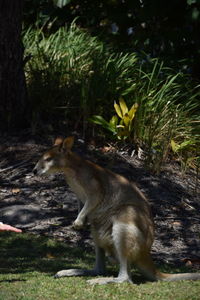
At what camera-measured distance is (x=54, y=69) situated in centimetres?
1164

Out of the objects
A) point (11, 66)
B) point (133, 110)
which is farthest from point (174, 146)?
point (11, 66)

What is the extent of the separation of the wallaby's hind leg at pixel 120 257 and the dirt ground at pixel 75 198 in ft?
5.06

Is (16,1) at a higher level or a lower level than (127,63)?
higher

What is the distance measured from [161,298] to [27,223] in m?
2.92

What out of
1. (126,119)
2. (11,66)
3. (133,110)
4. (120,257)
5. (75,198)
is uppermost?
(11,66)

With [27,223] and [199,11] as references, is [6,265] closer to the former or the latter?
[27,223]

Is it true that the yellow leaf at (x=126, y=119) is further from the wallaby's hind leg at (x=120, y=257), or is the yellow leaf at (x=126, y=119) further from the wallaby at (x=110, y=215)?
the wallaby's hind leg at (x=120, y=257)

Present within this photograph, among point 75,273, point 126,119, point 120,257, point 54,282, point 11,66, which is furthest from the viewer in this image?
point 126,119

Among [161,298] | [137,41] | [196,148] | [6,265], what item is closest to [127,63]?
[137,41]

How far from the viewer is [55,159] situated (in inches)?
279

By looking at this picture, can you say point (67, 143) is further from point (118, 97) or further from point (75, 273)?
point (118, 97)

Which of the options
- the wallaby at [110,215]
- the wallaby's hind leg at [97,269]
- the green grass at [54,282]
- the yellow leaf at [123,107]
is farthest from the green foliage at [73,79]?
the wallaby's hind leg at [97,269]

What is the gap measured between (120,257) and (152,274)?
1.24ft

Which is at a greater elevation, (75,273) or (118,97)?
(118,97)
